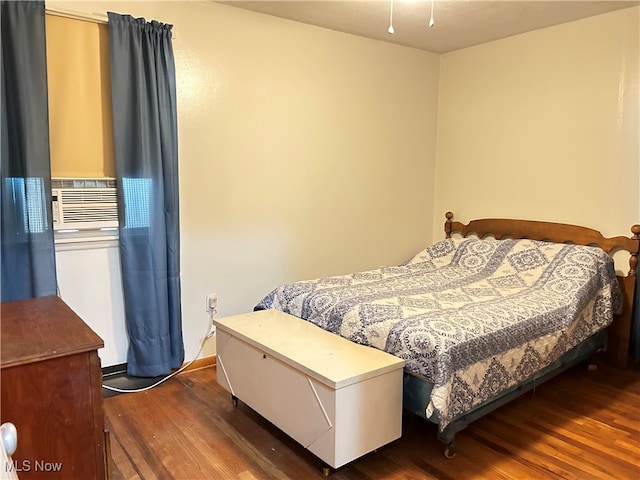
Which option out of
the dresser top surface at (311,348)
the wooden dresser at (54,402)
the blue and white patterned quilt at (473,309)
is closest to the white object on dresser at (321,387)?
the dresser top surface at (311,348)

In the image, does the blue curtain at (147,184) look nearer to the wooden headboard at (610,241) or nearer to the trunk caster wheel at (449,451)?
the trunk caster wheel at (449,451)

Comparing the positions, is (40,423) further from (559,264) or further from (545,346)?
(559,264)

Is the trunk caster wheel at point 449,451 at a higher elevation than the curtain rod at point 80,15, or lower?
lower

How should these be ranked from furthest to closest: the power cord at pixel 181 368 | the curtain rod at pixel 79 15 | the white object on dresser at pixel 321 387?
the power cord at pixel 181 368
the curtain rod at pixel 79 15
the white object on dresser at pixel 321 387

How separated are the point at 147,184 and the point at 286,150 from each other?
1.03m

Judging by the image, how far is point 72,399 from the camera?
55.9 inches

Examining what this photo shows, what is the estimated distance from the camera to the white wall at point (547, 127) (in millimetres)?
3092

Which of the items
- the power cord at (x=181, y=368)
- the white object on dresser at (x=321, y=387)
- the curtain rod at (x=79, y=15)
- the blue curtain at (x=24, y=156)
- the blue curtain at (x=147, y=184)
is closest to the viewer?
the white object on dresser at (x=321, y=387)

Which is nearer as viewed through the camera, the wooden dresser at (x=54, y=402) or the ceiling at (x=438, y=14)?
the wooden dresser at (x=54, y=402)

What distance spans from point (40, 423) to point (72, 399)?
10 cm

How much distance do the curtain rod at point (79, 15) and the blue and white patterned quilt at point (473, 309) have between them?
5.77ft

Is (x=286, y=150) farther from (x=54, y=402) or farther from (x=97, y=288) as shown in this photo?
(x=54, y=402)

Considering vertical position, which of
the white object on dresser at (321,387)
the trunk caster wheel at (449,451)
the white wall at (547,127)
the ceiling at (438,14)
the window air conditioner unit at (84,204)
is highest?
the ceiling at (438,14)

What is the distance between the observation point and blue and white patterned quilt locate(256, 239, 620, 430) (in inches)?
80.6
